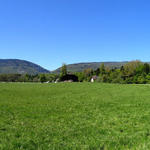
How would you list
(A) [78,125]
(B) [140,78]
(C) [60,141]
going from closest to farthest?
1. (C) [60,141]
2. (A) [78,125]
3. (B) [140,78]

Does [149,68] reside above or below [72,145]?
above

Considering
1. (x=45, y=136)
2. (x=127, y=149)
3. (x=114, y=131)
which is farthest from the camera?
(x=114, y=131)

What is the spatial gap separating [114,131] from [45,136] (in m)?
3.03

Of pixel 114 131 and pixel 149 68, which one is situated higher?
pixel 149 68

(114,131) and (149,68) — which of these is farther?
(149,68)

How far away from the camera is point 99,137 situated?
750cm

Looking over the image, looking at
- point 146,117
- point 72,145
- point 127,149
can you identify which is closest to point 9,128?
point 72,145

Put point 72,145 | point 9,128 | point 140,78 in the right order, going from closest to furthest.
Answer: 1. point 72,145
2. point 9,128
3. point 140,78

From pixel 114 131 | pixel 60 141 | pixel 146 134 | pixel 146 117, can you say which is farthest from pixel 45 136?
pixel 146 117

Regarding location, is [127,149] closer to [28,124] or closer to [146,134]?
[146,134]

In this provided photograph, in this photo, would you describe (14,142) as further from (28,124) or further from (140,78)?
(140,78)

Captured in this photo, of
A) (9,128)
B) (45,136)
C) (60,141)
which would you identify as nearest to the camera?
(60,141)

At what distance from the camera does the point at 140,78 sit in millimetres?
70438

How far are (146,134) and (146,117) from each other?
3.46 meters
